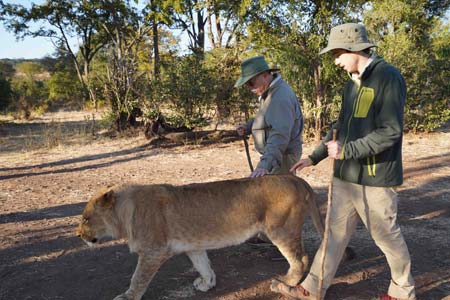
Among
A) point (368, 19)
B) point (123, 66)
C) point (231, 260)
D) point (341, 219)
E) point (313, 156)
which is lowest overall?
point (231, 260)

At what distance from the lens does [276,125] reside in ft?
14.4

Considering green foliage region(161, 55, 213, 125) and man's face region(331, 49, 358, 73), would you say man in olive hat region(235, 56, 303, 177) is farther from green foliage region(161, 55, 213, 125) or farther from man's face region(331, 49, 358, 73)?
green foliage region(161, 55, 213, 125)

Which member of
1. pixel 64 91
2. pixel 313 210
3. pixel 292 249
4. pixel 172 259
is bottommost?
pixel 172 259

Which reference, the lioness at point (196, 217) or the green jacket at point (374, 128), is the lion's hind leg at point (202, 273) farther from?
the green jacket at point (374, 128)

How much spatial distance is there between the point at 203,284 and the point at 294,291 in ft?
3.09

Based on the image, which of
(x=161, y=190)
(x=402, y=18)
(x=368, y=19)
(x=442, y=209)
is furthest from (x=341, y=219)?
(x=402, y=18)

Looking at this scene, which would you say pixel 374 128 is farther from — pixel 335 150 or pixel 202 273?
pixel 202 273

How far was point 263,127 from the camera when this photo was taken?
4594 millimetres

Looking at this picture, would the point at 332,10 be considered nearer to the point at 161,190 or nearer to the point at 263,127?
the point at 263,127

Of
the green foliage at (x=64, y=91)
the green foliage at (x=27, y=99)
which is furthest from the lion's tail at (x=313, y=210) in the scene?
the green foliage at (x=64, y=91)

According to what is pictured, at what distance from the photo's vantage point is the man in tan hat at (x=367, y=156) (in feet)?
10.5

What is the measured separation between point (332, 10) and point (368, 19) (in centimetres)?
140

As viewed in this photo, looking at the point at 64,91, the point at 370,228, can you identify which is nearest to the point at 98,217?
the point at 370,228

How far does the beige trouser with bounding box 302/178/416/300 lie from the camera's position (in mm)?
3455
